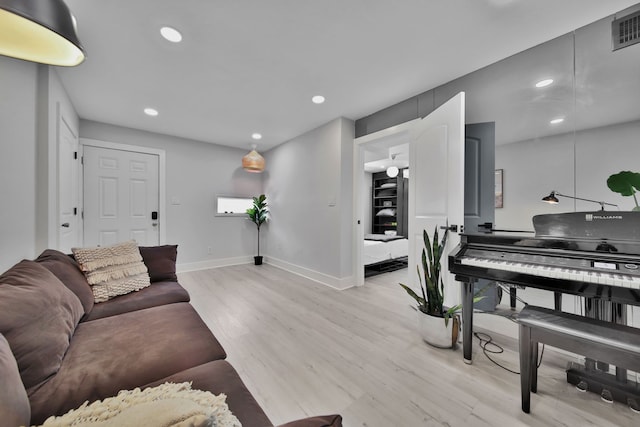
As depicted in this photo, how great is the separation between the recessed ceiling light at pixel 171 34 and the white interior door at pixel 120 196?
271 cm

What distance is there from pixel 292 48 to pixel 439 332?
2.60 meters

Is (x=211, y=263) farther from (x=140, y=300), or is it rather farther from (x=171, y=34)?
(x=171, y=34)

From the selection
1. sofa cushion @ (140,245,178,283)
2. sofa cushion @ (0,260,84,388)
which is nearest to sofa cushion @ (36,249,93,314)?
sofa cushion @ (0,260,84,388)

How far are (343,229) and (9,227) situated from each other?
3.14 meters

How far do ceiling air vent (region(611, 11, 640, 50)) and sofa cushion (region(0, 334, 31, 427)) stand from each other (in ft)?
11.1

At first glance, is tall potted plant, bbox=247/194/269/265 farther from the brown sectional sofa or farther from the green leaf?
the green leaf

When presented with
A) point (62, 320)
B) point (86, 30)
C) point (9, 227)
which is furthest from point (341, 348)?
point (86, 30)

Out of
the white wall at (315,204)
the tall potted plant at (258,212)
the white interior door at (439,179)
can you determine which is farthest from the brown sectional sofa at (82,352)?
the tall potted plant at (258,212)

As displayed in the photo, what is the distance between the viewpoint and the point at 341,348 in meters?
1.90

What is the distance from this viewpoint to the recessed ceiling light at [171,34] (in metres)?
1.80

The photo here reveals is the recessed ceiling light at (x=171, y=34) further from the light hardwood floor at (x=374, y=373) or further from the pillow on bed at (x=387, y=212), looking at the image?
the pillow on bed at (x=387, y=212)

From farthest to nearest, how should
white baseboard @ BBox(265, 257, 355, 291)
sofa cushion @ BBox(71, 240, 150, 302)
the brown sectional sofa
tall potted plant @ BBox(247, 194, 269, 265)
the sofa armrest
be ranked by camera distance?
tall potted plant @ BBox(247, 194, 269, 265) < white baseboard @ BBox(265, 257, 355, 291) < sofa cushion @ BBox(71, 240, 150, 302) < the brown sectional sofa < the sofa armrest

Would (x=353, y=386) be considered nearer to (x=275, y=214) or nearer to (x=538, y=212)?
(x=538, y=212)

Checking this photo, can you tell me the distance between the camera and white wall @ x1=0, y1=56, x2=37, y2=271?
5.78ft
